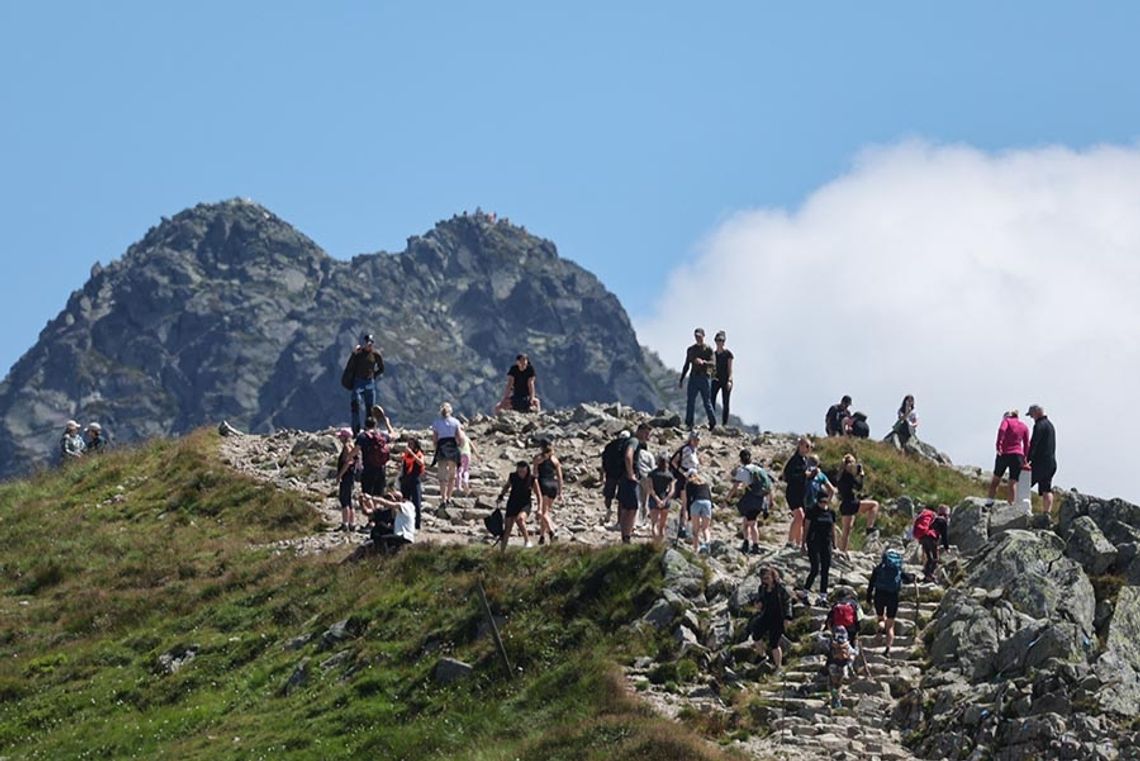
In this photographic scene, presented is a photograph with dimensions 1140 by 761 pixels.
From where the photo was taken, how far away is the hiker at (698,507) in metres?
40.9

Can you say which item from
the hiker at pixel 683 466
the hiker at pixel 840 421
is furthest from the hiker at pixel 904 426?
the hiker at pixel 683 466

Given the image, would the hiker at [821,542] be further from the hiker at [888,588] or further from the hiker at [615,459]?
the hiker at [615,459]

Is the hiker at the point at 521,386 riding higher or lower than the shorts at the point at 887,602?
higher

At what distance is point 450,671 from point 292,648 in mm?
5404

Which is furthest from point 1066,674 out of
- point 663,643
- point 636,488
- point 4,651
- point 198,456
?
point 198,456

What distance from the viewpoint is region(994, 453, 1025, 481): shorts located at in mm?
43062

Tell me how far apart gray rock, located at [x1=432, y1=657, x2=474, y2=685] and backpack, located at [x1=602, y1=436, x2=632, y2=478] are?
20.7ft

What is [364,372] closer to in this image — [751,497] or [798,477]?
[751,497]

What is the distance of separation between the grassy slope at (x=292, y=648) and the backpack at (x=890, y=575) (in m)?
4.65

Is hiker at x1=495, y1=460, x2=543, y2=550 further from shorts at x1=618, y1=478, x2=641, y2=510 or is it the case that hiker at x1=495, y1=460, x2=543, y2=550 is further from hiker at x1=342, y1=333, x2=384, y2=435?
hiker at x1=342, y1=333, x2=384, y2=435

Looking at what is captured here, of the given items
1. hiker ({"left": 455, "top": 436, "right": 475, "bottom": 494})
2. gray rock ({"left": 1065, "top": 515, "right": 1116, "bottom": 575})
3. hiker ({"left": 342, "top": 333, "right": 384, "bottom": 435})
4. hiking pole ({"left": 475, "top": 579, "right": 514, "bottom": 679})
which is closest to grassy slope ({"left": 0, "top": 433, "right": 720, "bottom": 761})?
hiking pole ({"left": 475, "top": 579, "right": 514, "bottom": 679})

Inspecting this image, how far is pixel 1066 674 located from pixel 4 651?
2454 cm

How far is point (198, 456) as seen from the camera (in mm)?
55250

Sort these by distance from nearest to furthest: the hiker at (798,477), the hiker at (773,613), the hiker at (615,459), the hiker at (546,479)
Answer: the hiker at (773,613) → the hiker at (798,477) → the hiker at (615,459) → the hiker at (546,479)
